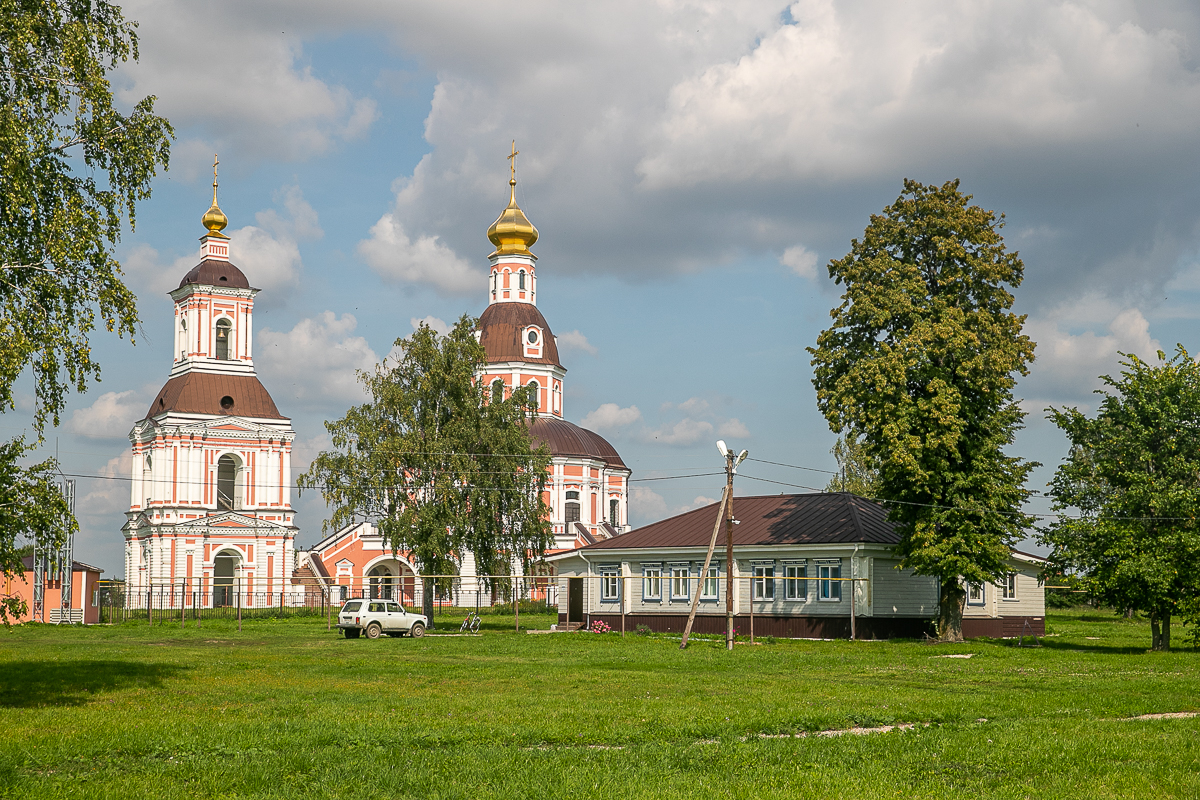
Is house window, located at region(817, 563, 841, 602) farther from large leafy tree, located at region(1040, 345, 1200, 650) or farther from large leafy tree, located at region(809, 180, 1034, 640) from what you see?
large leafy tree, located at region(1040, 345, 1200, 650)

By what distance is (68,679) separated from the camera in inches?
823

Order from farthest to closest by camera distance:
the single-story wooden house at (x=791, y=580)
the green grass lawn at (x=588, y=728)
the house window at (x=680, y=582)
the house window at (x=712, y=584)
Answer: the house window at (x=680, y=582)
the house window at (x=712, y=584)
the single-story wooden house at (x=791, y=580)
the green grass lawn at (x=588, y=728)

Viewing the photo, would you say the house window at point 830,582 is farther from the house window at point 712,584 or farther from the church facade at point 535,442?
the church facade at point 535,442

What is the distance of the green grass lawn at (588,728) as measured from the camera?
1014 centimetres

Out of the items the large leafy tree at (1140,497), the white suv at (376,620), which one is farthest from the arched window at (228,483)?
the large leafy tree at (1140,497)

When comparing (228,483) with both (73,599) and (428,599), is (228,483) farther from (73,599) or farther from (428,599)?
(428,599)

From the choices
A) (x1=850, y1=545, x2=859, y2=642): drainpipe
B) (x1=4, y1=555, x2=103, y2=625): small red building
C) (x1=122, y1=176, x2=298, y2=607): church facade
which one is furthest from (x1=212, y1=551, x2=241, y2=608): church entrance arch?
(x1=850, y1=545, x2=859, y2=642): drainpipe

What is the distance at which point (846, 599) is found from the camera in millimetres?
38906

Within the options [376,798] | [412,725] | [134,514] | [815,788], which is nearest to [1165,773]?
[815,788]

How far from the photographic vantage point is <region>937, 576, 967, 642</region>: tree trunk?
3559 centimetres

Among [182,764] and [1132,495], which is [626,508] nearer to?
[1132,495]

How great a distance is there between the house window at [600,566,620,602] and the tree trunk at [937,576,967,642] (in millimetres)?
13781

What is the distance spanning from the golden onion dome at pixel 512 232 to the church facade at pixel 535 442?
0.07 meters

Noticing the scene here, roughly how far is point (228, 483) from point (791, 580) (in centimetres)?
4608
